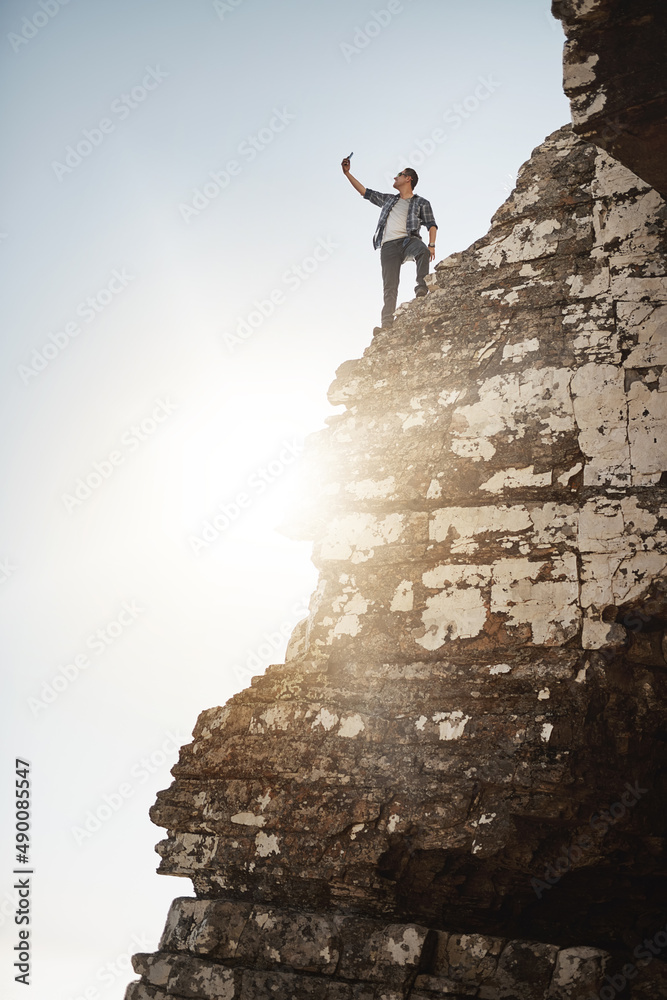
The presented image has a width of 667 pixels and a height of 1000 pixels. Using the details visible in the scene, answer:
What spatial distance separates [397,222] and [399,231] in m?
0.09

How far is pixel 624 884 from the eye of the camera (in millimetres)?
3246

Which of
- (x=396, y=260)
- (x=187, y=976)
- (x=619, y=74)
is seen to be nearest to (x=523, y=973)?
(x=187, y=976)

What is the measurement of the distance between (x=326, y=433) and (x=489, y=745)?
6.59ft

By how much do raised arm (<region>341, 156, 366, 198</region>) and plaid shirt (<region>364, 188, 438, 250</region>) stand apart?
0.12ft

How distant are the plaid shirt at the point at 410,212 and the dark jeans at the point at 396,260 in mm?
85

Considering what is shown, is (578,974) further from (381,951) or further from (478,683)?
(478,683)

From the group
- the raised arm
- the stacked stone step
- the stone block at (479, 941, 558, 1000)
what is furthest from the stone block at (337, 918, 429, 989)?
the raised arm

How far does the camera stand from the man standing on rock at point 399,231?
5.33 meters

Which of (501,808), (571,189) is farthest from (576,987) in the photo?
(571,189)

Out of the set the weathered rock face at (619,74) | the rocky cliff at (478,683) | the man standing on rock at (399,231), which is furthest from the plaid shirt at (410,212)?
the weathered rock face at (619,74)

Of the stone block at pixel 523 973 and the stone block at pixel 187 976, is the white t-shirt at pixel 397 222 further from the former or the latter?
the stone block at pixel 187 976

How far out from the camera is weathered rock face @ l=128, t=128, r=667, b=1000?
3.29 meters

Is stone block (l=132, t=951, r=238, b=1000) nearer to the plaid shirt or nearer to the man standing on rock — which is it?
the man standing on rock

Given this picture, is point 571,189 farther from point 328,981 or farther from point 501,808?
point 328,981
